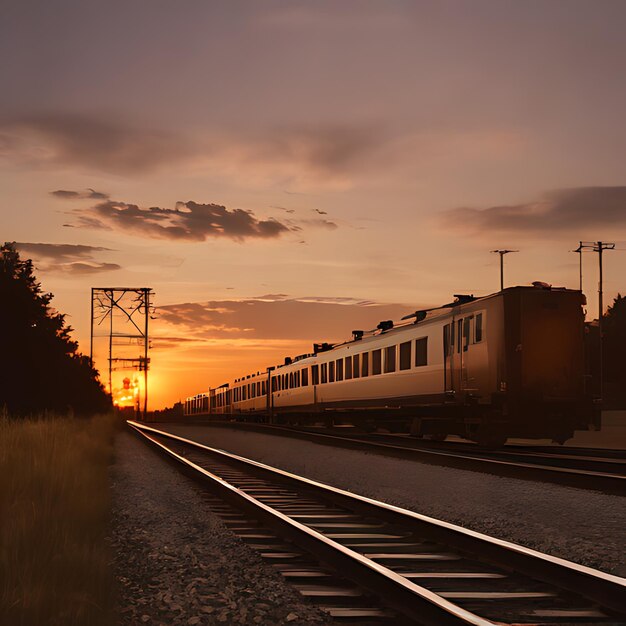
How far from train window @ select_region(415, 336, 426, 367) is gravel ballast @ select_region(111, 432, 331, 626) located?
11960mm

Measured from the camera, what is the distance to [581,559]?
7.88 m

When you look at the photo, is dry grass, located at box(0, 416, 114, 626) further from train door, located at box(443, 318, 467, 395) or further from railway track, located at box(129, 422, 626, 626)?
train door, located at box(443, 318, 467, 395)

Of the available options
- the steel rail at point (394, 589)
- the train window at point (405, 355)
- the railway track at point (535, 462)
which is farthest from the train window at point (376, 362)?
the steel rail at point (394, 589)

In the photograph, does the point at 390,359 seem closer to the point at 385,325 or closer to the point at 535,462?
the point at 385,325

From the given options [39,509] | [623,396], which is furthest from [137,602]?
[623,396]

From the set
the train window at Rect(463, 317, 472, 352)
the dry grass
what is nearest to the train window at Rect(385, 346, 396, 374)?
the train window at Rect(463, 317, 472, 352)

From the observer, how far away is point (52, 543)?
7.21 m

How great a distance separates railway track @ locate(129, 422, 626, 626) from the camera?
217 inches

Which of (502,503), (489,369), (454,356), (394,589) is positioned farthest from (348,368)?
(394,589)

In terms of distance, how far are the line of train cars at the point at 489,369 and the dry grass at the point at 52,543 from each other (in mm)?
9573

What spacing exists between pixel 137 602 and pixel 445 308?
56.7 feet

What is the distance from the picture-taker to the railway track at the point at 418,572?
18.0 ft

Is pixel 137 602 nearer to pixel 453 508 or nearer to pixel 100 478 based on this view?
pixel 453 508

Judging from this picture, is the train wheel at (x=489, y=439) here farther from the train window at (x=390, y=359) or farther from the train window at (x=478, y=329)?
the train window at (x=390, y=359)
